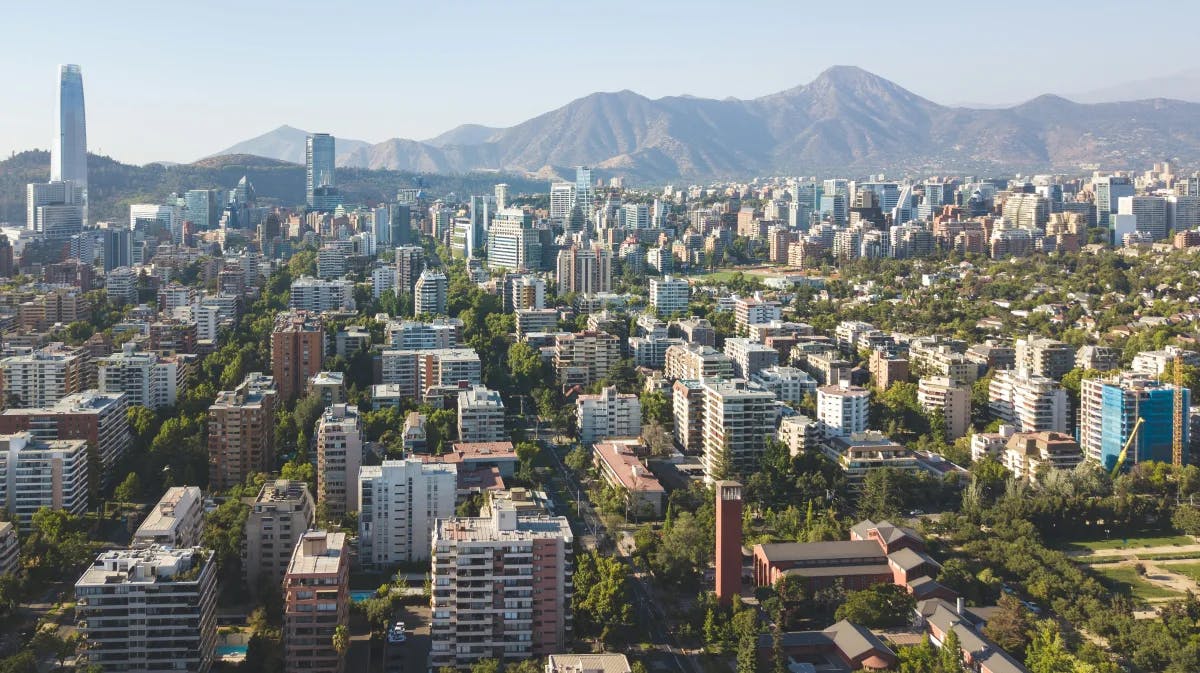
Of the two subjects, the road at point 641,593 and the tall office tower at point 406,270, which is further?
the tall office tower at point 406,270

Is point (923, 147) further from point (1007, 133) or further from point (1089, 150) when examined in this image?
point (1089, 150)

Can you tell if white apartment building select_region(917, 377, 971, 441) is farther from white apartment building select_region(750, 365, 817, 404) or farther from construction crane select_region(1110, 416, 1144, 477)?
construction crane select_region(1110, 416, 1144, 477)

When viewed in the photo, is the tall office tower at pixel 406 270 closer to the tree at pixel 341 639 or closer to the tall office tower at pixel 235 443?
the tall office tower at pixel 235 443

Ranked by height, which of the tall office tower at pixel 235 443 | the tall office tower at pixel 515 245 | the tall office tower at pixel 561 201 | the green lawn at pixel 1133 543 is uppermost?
the tall office tower at pixel 561 201

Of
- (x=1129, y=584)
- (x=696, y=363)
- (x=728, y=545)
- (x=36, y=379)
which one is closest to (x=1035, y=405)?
(x=696, y=363)

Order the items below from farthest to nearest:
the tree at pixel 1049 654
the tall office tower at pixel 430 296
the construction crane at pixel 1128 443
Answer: the tall office tower at pixel 430 296 < the construction crane at pixel 1128 443 < the tree at pixel 1049 654

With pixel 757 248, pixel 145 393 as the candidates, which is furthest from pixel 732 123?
pixel 145 393

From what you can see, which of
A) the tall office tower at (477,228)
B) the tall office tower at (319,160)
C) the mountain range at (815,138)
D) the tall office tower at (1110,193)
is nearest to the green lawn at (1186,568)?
the tall office tower at (477,228)

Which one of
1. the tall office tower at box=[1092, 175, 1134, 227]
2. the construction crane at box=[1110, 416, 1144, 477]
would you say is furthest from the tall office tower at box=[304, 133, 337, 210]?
the construction crane at box=[1110, 416, 1144, 477]
